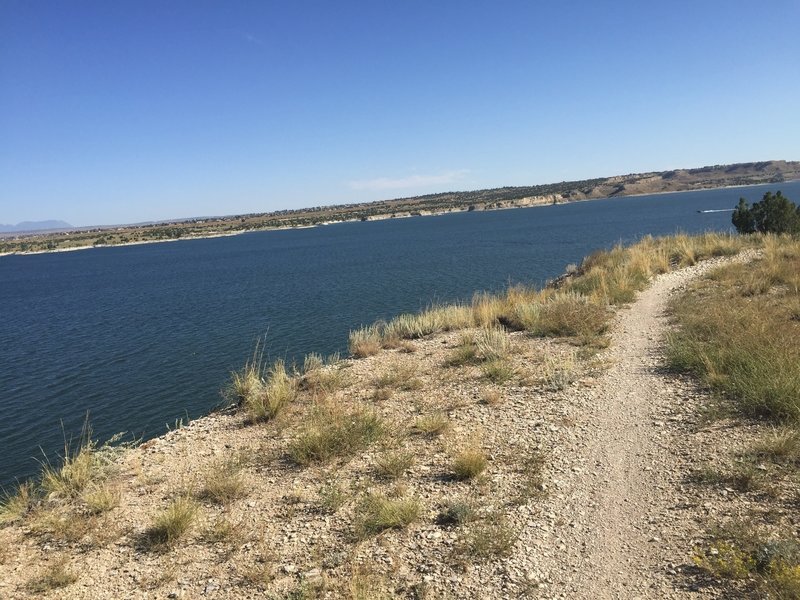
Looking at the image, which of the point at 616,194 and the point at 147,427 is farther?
the point at 616,194

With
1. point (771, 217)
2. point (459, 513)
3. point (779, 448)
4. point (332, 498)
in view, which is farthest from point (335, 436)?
point (771, 217)

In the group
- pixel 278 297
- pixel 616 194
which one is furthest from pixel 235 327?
pixel 616 194

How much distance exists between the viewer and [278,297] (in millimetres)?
32188

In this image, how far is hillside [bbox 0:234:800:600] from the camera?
4445 millimetres

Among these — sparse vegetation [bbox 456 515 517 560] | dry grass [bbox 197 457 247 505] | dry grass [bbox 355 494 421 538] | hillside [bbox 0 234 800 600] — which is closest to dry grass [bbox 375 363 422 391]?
hillside [bbox 0 234 800 600]

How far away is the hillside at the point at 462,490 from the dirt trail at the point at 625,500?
2cm

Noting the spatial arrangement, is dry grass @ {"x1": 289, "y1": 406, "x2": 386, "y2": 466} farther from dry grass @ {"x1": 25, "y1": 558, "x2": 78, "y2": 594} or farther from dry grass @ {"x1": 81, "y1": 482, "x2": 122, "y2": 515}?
dry grass @ {"x1": 25, "y1": 558, "x2": 78, "y2": 594}

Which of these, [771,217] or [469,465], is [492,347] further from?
[771,217]

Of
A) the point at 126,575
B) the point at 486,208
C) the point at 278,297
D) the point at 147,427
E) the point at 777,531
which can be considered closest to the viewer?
the point at 777,531

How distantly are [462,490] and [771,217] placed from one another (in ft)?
83.2

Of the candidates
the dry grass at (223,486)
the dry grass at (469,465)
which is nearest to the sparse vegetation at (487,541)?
the dry grass at (469,465)

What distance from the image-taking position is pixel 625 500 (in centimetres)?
527

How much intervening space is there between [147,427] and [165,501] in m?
7.30

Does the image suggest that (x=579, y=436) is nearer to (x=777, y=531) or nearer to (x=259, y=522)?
(x=777, y=531)
